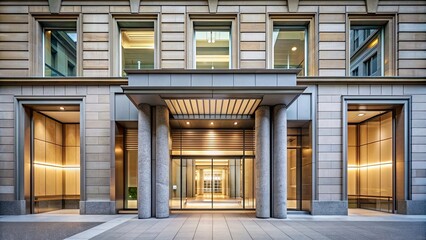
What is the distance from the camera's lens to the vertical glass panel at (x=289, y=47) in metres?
16.4

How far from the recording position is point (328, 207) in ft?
49.6

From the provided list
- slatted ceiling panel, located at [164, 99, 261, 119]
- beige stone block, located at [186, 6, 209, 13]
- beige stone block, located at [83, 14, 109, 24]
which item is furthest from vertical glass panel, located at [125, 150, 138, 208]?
beige stone block, located at [186, 6, 209, 13]

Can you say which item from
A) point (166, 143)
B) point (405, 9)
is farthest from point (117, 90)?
point (405, 9)

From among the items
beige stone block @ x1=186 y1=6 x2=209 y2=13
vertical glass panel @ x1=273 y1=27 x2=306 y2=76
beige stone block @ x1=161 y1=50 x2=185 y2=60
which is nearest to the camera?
beige stone block @ x1=161 y1=50 x2=185 y2=60

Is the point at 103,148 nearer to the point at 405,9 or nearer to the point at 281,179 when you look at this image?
the point at 281,179

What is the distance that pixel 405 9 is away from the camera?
15.9 m

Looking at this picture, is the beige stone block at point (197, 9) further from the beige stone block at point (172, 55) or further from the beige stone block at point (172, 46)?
the beige stone block at point (172, 55)

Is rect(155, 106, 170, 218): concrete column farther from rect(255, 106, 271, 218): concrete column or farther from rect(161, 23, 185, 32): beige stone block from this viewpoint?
rect(161, 23, 185, 32): beige stone block

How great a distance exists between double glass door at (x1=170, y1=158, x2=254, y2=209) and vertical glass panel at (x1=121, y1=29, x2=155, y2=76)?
5.46 meters

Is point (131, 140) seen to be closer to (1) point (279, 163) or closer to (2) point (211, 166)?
(2) point (211, 166)

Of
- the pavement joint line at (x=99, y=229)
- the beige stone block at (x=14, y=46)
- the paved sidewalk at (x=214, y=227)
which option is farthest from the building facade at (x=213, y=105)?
the pavement joint line at (x=99, y=229)

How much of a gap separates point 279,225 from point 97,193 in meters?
8.92

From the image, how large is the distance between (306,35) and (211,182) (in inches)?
370

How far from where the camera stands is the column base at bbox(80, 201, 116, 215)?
15320mm
